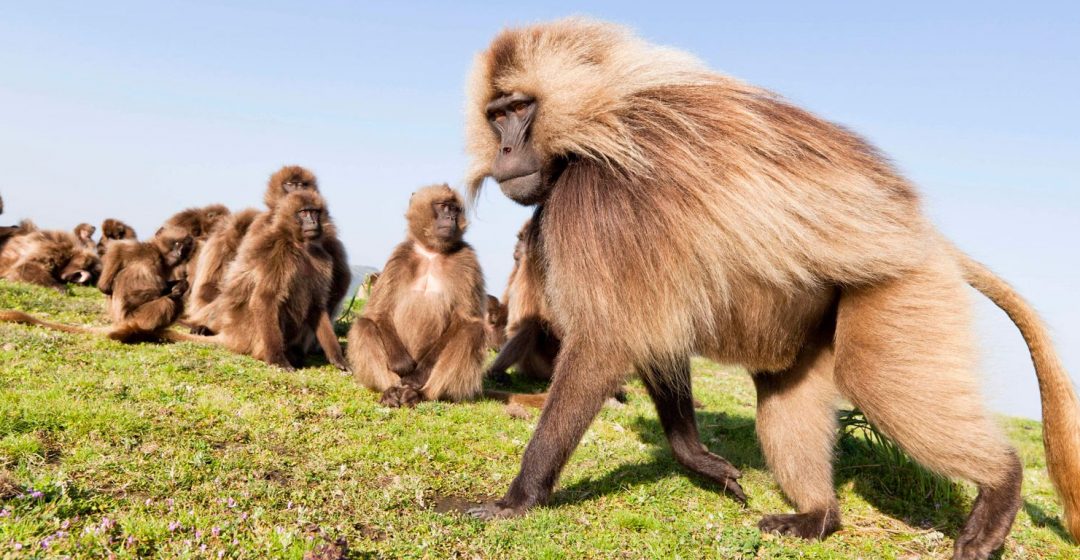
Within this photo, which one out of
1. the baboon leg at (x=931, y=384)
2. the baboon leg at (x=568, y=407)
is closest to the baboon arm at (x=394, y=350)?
the baboon leg at (x=568, y=407)

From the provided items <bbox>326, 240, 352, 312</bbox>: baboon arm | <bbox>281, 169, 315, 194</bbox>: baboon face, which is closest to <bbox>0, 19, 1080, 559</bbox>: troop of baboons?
<bbox>326, 240, 352, 312</bbox>: baboon arm

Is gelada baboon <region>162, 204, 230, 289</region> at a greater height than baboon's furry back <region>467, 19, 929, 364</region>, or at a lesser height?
lesser

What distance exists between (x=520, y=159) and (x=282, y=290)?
468cm

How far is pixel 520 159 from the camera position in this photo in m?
4.24

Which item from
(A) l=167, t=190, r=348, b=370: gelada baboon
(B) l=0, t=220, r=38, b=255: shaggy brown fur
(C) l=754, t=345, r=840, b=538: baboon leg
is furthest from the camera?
(B) l=0, t=220, r=38, b=255: shaggy brown fur

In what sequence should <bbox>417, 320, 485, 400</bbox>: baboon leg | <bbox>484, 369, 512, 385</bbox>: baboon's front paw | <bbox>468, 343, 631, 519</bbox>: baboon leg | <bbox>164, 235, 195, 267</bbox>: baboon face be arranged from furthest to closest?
<bbox>164, 235, 195, 267</bbox>: baboon face → <bbox>484, 369, 512, 385</bbox>: baboon's front paw → <bbox>417, 320, 485, 400</bbox>: baboon leg → <bbox>468, 343, 631, 519</bbox>: baboon leg

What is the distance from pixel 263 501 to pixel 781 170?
335 cm

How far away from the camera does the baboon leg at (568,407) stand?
400 cm

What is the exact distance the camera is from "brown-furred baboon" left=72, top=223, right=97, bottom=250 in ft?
45.4

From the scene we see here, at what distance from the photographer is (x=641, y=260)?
12.7 feet

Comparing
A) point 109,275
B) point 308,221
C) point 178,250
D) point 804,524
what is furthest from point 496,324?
point 804,524

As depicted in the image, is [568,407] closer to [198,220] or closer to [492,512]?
[492,512]

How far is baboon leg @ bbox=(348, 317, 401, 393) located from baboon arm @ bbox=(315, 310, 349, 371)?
99 centimetres

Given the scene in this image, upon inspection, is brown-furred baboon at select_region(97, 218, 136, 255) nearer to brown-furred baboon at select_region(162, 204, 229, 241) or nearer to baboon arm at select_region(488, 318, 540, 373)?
brown-furred baboon at select_region(162, 204, 229, 241)
